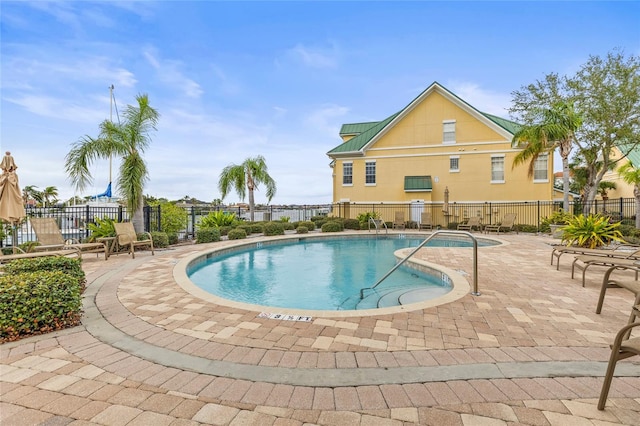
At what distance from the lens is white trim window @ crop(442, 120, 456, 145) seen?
66.7 ft

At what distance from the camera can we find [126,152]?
10.5 metres

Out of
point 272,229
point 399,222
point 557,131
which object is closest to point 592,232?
point 557,131

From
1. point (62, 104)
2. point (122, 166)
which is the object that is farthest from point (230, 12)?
point (62, 104)

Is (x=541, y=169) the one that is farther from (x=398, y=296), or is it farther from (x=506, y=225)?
(x=398, y=296)

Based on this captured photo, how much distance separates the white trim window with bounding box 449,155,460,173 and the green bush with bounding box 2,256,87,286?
20530 millimetres

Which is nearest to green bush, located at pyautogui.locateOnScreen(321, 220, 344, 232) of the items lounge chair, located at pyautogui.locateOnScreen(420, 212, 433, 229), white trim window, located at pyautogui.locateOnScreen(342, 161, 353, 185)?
lounge chair, located at pyautogui.locateOnScreen(420, 212, 433, 229)

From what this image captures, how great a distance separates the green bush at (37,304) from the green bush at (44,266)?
0.98 m

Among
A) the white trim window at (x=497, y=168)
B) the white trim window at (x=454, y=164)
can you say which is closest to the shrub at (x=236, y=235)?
the white trim window at (x=454, y=164)

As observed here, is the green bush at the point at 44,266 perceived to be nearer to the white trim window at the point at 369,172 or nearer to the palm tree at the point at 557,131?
the palm tree at the point at 557,131

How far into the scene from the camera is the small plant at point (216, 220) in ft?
50.8

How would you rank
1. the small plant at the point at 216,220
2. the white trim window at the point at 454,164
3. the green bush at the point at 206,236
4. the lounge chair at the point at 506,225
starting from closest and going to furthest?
the green bush at the point at 206,236, the small plant at the point at 216,220, the lounge chair at the point at 506,225, the white trim window at the point at 454,164

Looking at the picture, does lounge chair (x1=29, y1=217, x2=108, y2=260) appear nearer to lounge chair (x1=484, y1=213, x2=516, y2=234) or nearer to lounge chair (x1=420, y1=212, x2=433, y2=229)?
lounge chair (x1=420, y1=212, x2=433, y2=229)

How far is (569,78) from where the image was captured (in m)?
18.3

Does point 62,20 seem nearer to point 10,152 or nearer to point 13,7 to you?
point 13,7
